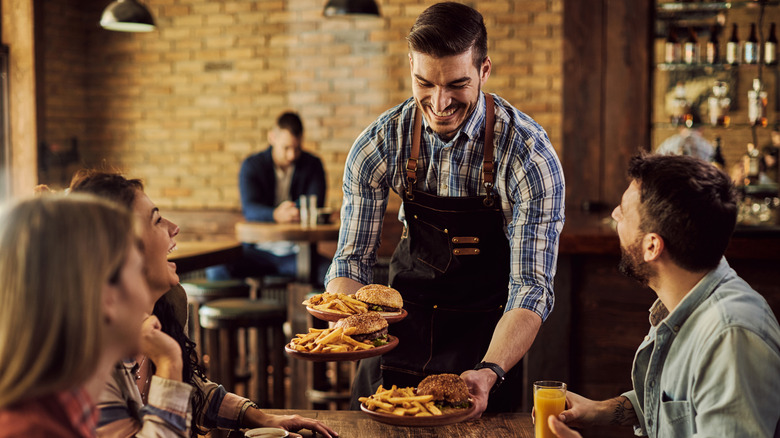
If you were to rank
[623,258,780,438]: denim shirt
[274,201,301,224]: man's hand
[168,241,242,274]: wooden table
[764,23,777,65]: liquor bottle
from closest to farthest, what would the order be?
[623,258,780,438]: denim shirt, [168,241,242,274]: wooden table, [764,23,777,65]: liquor bottle, [274,201,301,224]: man's hand

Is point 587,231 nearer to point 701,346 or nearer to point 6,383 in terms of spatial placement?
point 701,346

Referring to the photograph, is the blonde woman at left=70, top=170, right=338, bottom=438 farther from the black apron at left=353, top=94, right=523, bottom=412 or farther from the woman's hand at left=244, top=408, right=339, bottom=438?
the black apron at left=353, top=94, right=523, bottom=412

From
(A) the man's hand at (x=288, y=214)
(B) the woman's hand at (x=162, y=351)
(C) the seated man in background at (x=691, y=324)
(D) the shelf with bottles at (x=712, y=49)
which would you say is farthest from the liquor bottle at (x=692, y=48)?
(B) the woman's hand at (x=162, y=351)

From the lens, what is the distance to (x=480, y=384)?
180 centimetres

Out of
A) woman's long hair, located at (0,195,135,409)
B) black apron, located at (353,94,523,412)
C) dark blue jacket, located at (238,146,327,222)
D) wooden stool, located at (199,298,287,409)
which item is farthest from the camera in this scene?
dark blue jacket, located at (238,146,327,222)

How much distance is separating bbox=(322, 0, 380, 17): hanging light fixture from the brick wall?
134 cm

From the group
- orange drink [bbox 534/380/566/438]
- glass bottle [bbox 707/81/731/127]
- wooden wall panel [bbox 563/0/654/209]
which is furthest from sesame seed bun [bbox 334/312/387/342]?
glass bottle [bbox 707/81/731/127]

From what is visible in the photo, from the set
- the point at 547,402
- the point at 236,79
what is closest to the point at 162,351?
the point at 547,402

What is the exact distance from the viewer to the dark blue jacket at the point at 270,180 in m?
5.84

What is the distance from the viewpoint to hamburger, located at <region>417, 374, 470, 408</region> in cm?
164

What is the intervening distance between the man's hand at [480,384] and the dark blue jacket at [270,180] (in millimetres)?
4058

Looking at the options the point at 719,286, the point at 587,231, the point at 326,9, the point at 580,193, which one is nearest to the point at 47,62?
the point at 326,9

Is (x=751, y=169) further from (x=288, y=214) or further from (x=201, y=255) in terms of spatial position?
(x=201, y=255)

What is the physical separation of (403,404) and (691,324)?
2.07 ft
